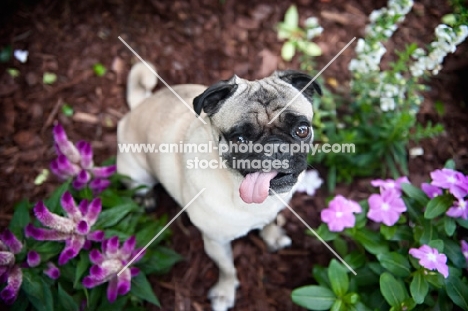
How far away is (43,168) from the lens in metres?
3.95

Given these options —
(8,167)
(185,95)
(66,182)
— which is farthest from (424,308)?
(8,167)

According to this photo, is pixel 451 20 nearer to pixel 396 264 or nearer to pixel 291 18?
pixel 291 18

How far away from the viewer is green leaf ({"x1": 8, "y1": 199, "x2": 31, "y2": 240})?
2.96 metres

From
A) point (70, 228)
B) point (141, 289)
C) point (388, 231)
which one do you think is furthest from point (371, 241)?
point (70, 228)

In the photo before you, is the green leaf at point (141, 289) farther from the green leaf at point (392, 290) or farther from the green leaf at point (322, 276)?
A: the green leaf at point (392, 290)

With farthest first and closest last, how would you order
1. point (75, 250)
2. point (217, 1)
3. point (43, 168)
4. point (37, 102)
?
point (217, 1) < point (37, 102) < point (43, 168) < point (75, 250)

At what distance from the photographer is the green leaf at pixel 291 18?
4512 millimetres

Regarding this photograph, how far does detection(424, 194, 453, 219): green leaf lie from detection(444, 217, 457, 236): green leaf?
67mm

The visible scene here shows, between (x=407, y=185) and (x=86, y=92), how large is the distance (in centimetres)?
324

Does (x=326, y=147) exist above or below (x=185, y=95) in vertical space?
below

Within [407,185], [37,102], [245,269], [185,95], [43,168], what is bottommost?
[245,269]

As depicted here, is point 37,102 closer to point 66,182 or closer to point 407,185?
point 66,182

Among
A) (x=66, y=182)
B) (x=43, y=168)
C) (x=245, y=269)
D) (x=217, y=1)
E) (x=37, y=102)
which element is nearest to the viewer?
(x=66, y=182)

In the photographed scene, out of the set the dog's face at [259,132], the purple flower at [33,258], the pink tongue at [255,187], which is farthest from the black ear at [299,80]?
the purple flower at [33,258]
